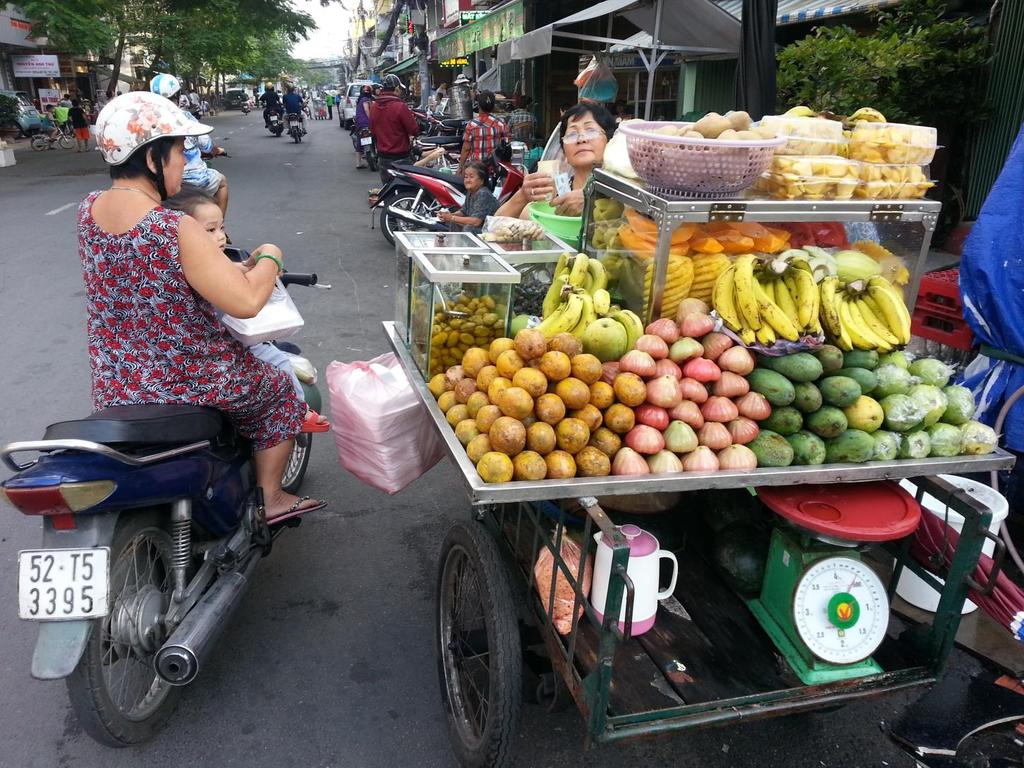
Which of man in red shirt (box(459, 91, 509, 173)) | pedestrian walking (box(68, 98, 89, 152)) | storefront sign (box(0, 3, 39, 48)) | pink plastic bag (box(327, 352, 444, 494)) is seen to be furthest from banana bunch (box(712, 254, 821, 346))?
storefront sign (box(0, 3, 39, 48))

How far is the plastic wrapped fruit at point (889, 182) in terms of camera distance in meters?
2.39

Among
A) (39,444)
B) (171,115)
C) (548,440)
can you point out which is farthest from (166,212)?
(548,440)

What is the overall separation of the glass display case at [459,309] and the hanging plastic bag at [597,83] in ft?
19.4

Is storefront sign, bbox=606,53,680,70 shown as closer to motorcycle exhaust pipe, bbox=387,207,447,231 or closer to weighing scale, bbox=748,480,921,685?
motorcycle exhaust pipe, bbox=387,207,447,231

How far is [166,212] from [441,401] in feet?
3.23

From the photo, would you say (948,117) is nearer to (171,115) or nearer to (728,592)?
(728,592)

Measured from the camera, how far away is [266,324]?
7.93 feet

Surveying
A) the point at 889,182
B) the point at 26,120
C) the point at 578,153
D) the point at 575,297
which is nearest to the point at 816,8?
the point at 578,153

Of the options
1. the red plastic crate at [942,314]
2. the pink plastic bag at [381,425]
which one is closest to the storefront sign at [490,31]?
the red plastic crate at [942,314]

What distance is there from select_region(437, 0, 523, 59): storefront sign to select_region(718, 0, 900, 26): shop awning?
399 centimetres

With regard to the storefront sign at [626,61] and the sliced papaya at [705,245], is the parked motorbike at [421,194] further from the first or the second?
the sliced papaya at [705,245]

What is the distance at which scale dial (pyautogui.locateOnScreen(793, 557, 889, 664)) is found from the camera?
1921 millimetres

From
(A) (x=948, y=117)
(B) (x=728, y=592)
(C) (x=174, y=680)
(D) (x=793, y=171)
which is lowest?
(C) (x=174, y=680)

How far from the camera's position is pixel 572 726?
7.70 ft
